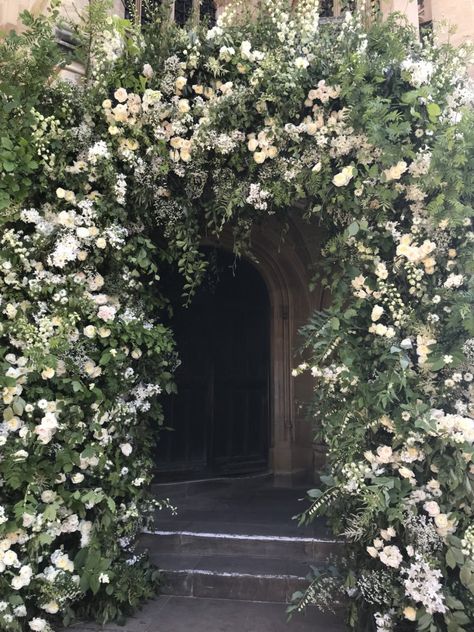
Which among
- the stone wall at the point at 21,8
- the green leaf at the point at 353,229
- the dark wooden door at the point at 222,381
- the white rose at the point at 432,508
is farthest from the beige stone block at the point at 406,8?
the white rose at the point at 432,508

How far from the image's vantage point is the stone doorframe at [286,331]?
17.2 feet

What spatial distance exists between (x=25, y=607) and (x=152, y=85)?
2.85 metres

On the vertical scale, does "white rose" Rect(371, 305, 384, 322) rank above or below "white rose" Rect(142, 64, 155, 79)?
below

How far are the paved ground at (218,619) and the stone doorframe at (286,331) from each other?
241 centimetres

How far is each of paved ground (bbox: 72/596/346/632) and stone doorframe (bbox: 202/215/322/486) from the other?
2.41 m

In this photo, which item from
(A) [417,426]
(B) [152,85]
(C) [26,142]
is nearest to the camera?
(A) [417,426]

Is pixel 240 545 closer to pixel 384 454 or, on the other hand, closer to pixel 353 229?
pixel 384 454

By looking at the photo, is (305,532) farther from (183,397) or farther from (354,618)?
(183,397)

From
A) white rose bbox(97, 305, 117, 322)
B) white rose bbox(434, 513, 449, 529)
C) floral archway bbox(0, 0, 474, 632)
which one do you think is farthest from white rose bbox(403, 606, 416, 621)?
white rose bbox(97, 305, 117, 322)

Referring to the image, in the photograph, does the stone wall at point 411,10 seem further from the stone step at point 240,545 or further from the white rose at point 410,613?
the stone step at point 240,545

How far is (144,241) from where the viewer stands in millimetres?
2742

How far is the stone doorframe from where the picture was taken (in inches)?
207

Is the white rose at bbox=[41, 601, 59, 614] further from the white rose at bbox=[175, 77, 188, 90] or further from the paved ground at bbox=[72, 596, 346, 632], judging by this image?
the white rose at bbox=[175, 77, 188, 90]

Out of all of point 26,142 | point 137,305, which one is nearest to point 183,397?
point 137,305
